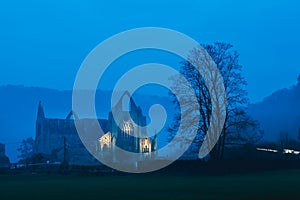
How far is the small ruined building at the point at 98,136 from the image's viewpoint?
83625 mm

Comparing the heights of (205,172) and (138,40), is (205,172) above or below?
below

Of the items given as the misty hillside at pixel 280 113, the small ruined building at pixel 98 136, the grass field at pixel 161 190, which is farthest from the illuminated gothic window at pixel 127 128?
the grass field at pixel 161 190

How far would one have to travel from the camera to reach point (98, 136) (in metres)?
88.9

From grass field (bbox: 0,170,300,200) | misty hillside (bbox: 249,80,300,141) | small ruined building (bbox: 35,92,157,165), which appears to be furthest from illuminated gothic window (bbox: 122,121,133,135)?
grass field (bbox: 0,170,300,200)

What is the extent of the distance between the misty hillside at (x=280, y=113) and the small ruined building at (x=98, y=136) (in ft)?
117

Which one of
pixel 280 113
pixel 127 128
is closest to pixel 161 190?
pixel 127 128

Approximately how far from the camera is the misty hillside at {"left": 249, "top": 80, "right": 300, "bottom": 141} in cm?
12036

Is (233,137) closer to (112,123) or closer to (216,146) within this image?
(216,146)

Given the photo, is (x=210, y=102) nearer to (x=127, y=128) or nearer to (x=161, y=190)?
(x=161, y=190)

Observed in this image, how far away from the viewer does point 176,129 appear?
47.2 metres

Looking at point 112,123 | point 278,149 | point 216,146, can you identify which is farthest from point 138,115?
point 216,146

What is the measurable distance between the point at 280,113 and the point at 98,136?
75.8 metres

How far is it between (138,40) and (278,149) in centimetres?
3937

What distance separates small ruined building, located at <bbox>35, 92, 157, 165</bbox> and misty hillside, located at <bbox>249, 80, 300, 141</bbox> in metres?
35.6
